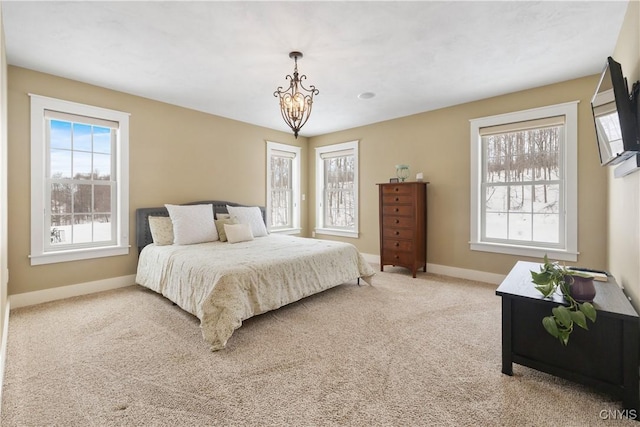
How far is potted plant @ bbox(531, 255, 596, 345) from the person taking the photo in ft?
5.18

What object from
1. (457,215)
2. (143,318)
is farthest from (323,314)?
(457,215)

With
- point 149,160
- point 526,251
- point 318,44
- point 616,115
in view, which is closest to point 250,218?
point 149,160

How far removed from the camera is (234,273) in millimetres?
2533

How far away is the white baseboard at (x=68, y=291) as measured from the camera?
311 cm

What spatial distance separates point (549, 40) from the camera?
2580 mm

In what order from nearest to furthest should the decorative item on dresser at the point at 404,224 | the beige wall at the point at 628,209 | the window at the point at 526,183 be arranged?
the beige wall at the point at 628,209, the window at the point at 526,183, the decorative item on dresser at the point at 404,224

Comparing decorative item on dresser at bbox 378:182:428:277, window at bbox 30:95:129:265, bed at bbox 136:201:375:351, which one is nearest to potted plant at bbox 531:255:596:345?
bed at bbox 136:201:375:351

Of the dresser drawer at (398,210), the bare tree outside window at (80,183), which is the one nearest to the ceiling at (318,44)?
the bare tree outside window at (80,183)

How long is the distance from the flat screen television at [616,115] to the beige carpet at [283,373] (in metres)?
1.47

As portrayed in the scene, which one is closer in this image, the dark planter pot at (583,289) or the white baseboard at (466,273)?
the dark planter pot at (583,289)

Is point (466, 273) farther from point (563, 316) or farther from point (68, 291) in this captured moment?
point (68, 291)

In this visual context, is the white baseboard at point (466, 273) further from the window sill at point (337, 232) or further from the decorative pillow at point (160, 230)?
the decorative pillow at point (160, 230)

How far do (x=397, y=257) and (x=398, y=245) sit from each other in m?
0.18

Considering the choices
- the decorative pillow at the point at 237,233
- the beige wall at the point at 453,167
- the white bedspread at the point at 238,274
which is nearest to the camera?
the white bedspread at the point at 238,274
